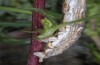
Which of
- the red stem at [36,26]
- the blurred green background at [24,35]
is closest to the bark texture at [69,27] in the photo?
the red stem at [36,26]

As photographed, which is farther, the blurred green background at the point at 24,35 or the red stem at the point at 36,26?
the blurred green background at the point at 24,35

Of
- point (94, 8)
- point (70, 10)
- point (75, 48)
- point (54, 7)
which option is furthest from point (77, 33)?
point (75, 48)

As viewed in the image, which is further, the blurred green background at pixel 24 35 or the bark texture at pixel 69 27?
the blurred green background at pixel 24 35

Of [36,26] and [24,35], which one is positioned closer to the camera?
[36,26]

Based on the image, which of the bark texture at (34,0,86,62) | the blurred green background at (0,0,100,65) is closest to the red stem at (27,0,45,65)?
the bark texture at (34,0,86,62)

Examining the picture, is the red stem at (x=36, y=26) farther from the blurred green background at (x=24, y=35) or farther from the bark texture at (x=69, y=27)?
the blurred green background at (x=24, y=35)

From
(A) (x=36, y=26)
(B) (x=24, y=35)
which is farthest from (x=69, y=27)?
(B) (x=24, y=35)

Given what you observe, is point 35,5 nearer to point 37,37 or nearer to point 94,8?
point 37,37

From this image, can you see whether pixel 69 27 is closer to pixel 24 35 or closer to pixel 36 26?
pixel 36 26

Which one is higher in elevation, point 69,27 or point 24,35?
point 69,27

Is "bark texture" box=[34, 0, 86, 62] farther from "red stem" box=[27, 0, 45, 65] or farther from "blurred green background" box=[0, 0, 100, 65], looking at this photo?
"blurred green background" box=[0, 0, 100, 65]

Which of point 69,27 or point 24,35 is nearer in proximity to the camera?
point 69,27

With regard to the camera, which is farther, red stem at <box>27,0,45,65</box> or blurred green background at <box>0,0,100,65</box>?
blurred green background at <box>0,0,100,65</box>
